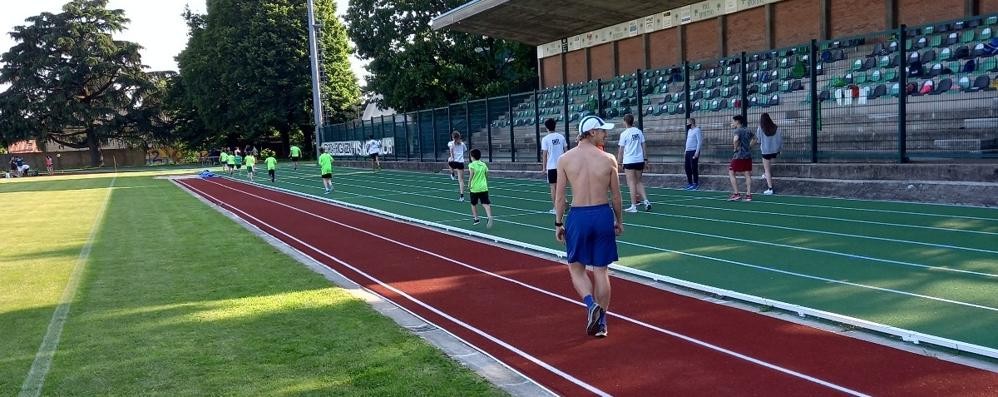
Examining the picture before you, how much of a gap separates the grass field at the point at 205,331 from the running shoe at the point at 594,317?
1322 millimetres

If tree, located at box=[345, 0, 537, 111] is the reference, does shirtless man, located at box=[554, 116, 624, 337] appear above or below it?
below

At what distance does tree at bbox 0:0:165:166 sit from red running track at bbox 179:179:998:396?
72.6m

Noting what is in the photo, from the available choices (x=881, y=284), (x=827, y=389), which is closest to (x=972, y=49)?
(x=881, y=284)

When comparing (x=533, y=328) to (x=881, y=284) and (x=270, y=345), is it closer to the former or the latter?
(x=270, y=345)

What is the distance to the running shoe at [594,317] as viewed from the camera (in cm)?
649

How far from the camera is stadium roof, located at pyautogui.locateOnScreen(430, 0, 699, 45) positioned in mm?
29891

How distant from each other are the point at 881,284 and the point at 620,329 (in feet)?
9.58

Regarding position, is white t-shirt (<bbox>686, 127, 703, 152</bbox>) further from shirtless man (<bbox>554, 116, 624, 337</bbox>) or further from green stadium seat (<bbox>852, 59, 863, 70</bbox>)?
shirtless man (<bbox>554, 116, 624, 337</bbox>)

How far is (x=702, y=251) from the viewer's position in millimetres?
10258

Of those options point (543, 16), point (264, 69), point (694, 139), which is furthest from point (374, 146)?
point (264, 69)

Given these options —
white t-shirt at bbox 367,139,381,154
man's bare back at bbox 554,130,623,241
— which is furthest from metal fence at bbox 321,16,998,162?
white t-shirt at bbox 367,139,381,154

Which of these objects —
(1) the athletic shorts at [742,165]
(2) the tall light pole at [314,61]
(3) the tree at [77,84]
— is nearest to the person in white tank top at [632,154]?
(1) the athletic shorts at [742,165]

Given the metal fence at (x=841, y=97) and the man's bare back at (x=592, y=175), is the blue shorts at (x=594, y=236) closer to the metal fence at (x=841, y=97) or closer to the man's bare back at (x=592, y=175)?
the man's bare back at (x=592, y=175)

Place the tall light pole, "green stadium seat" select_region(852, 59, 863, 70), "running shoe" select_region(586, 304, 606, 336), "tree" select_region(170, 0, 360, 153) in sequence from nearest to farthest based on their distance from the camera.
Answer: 1. "running shoe" select_region(586, 304, 606, 336)
2. "green stadium seat" select_region(852, 59, 863, 70)
3. the tall light pole
4. "tree" select_region(170, 0, 360, 153)
